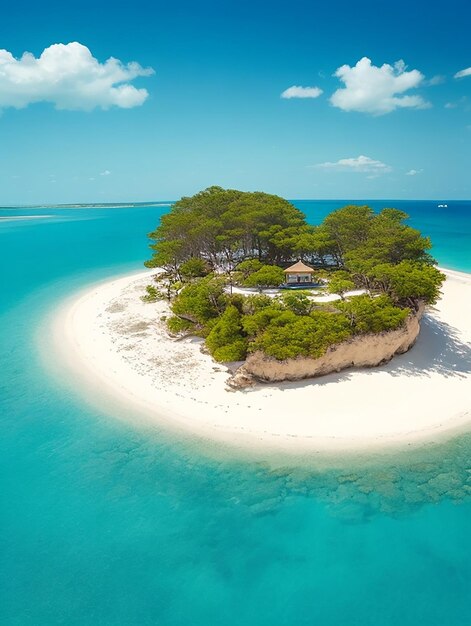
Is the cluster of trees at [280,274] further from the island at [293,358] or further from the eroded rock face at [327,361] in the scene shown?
the eroded rock face at [327,361]

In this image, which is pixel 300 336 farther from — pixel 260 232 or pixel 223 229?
pixel 223 229

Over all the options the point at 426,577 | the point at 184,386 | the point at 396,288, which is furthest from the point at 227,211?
the point at 426,577

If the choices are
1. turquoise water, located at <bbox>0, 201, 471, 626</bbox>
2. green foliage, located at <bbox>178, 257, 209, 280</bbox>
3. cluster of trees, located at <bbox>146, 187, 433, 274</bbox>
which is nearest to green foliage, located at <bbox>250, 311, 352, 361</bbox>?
turquoise water, located at <bbox>0, 201, 471, 626</bbox>

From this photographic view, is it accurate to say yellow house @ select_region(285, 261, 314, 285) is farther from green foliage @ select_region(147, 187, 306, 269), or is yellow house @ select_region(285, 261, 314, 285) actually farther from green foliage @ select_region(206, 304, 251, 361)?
green foliage @ select_region(206, 304, 251, 361)

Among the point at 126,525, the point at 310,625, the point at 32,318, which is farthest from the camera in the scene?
the point at 32,318

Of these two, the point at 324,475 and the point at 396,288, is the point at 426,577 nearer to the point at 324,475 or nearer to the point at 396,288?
the point at 324,475

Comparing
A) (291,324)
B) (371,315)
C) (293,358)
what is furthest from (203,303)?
(371,315)
